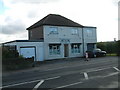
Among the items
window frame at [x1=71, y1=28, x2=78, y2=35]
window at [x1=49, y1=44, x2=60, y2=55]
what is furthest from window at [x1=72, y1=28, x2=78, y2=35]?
window at [x1=49, y1=44, x2=60, y2=55]

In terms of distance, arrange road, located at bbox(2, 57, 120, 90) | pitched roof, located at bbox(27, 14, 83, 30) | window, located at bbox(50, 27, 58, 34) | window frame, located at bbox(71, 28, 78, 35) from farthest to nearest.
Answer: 1. window frame, located at bbox(71, 28, 78, 35)
2. pitched roof, located at bbox(27, 14, 83, 30)
3. window, located at bbox(50, 27, 58, 34)
4. road, located at bbox(2, 57, 120, 90)

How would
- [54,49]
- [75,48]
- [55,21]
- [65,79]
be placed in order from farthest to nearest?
[75,48], [55,21], [54,49], [65,79]

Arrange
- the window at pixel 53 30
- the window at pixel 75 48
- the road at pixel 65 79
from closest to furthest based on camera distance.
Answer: the road at pixel 65 79 → the window at pixel 53 30 → the window at pixel 75 48

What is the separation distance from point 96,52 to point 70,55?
5.21m

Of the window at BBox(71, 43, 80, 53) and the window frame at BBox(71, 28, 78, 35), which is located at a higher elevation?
the window frame at BBox(71, 28, 78, 35)

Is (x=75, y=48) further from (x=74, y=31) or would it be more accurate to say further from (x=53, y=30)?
(x=53, y=30)

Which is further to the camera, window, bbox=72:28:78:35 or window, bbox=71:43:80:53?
window, bbox=72:28:78:35

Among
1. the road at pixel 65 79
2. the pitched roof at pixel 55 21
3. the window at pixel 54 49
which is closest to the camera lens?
the road at pixel 65 79

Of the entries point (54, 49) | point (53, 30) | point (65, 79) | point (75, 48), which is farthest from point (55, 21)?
point (65, 79)

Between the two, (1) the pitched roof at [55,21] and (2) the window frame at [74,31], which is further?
(2) the window frame at [74,31]

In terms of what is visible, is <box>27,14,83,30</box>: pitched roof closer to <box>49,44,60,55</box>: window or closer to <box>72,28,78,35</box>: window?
<box>72,28,78,35</box>: window

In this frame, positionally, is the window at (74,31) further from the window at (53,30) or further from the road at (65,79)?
the road at (65,79)

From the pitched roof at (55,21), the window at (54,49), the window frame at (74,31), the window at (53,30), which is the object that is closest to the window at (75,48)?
the window frame at (74,31)

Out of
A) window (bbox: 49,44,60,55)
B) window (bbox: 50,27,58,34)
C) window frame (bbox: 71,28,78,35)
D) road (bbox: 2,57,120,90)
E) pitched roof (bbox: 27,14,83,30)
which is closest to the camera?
road (bbox: 2,57,120,90)
